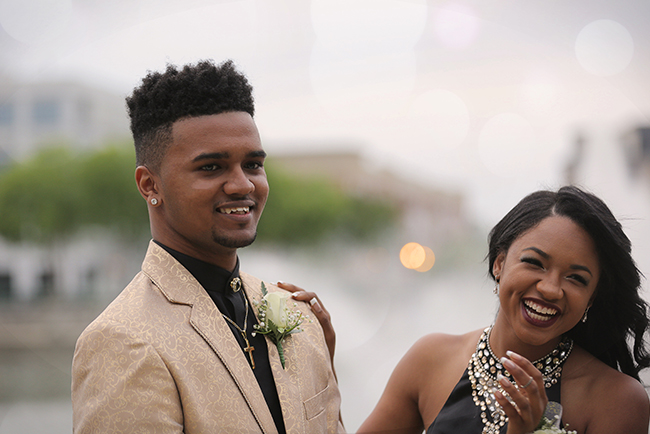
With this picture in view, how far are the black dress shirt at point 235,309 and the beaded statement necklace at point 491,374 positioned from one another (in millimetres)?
874

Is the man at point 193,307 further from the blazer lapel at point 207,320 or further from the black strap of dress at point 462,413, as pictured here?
the black strap of dress at point 462,413

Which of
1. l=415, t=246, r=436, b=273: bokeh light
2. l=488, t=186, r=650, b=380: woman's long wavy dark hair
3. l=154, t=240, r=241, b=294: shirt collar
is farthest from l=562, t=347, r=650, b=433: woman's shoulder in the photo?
l=415, t=246, r=436, b=273: bokeh light

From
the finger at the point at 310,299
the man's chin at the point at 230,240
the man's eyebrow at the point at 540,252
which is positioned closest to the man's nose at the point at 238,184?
the man's chin at the point at 230,240

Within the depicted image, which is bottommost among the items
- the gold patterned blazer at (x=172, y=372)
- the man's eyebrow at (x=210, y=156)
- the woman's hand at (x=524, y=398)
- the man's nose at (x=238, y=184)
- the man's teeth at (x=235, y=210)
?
the woman's hand at (x=524, y=398)

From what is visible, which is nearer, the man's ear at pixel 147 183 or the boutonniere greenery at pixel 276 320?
the man's ear at pixel 147 183

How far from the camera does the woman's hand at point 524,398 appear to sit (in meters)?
1.55

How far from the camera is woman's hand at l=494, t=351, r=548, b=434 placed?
1.55 meters

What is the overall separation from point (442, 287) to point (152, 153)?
13488 millimetres

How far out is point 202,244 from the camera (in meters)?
1.56

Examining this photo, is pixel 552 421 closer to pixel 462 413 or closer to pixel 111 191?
pixel 462 413

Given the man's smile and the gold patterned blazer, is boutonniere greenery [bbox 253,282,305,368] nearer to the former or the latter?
the gold patterned blazer

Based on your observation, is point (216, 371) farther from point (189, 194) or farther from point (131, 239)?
point (131, 239)

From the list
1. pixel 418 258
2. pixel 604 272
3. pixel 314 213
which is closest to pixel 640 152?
pixel 604 272

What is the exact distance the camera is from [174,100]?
1.51m
